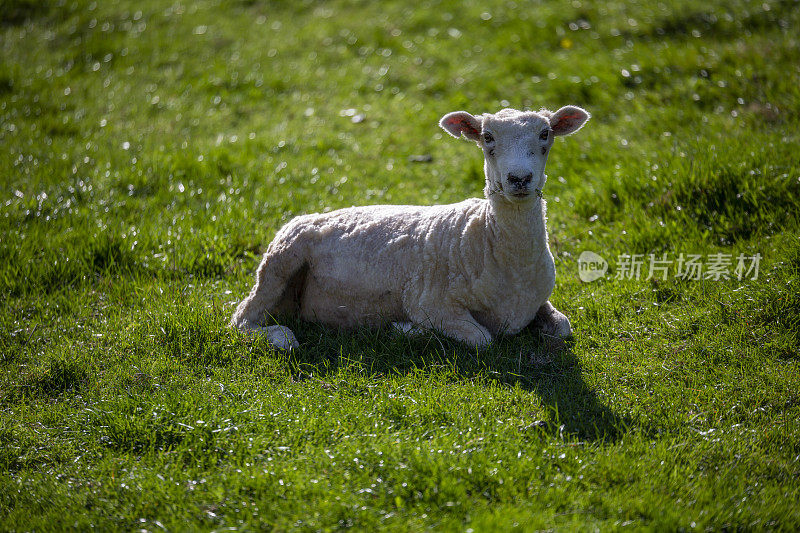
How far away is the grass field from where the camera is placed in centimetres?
389

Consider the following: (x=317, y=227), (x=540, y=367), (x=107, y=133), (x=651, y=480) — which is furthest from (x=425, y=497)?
(x=107, y=133)

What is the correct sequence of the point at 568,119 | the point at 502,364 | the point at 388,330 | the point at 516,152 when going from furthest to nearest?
the point at 388,330 → the point at 568,119 → the point at 502,364 → the point at 516,152

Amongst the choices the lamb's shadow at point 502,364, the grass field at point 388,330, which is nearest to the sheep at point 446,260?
the lamb's shadow at point 502,364

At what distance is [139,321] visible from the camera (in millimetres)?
5781

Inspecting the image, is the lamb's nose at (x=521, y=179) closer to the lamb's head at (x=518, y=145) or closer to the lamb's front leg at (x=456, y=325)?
the lamb's head at (x=518, y=145)

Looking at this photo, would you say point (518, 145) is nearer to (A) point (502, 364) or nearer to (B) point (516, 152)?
(B) point (516, 152)

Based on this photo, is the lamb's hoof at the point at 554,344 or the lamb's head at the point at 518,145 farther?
the lamb's hoof at the point at 554,344

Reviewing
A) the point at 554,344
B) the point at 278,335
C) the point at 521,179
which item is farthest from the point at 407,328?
the point at 521,179

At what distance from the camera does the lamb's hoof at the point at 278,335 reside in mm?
5352

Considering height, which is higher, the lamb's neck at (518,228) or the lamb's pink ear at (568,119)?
the lamb's pink ear at (568,119)

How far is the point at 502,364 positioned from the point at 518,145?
4.93 feet

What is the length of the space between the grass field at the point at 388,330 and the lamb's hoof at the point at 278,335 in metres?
0.09

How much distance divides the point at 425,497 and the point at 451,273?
6.61 ft

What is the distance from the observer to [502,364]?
16.4ft
